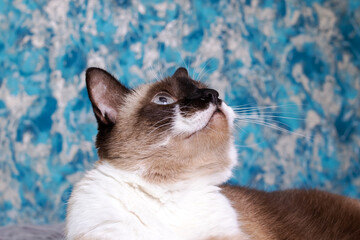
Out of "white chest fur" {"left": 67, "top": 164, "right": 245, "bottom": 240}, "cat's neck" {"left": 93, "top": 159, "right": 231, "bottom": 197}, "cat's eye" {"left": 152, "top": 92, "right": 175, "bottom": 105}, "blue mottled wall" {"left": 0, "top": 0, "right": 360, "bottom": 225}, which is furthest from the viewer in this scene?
"blue mottled wall" {"left": 0, "top": 0, "right": 360, "bottom": 225}

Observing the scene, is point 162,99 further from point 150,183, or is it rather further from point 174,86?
point 150,183

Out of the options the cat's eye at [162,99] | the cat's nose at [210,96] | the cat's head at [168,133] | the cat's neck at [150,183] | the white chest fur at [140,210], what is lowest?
the white chest fur at [140,210]

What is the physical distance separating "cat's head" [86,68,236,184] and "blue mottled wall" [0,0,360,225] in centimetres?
162

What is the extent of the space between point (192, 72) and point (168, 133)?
1.80 m

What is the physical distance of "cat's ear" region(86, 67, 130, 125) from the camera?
2.06 meters

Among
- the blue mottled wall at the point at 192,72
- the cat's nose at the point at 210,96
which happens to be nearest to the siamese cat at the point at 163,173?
the cat's nose at the point at 210,96

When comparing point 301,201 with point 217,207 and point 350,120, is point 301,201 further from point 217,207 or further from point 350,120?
point 350,120

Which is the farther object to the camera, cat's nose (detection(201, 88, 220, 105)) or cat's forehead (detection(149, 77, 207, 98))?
cat's forehead (detection(149, 77, 207, 98))

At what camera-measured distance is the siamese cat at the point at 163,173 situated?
1810 millimetres

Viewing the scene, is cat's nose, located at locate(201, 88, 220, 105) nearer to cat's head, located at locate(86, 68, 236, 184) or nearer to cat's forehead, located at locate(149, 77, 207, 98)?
cat's head, located at locate(86, 68, 236, 184)

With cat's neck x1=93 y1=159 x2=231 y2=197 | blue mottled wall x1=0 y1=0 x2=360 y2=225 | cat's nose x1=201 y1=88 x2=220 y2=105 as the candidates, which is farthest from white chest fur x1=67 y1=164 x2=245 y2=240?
blue mottled wall x1=0 y1=0 x2=360 y2=225

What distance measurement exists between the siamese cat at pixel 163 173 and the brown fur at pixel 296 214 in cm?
1

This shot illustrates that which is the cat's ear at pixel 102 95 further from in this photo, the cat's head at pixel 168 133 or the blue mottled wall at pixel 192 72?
the blue mottled wall at pixel 192 72

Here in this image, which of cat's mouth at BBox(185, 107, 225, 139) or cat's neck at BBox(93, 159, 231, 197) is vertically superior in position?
cat's mouth at BBox(185, 107, 225, 139)
